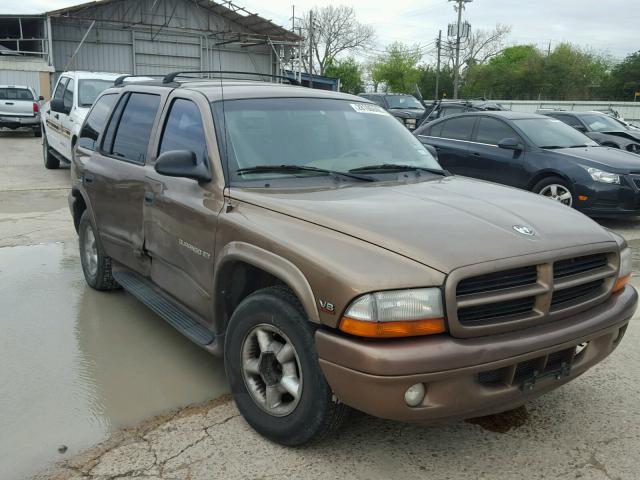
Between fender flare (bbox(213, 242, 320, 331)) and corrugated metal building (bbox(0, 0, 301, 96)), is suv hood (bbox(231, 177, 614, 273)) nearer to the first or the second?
fender flare (bbox(213, 242, 320, 331))

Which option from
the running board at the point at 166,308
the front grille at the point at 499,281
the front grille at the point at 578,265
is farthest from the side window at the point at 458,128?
the front grille at the point at 499,281

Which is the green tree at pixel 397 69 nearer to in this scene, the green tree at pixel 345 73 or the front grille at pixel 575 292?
the green tree at pixel 345 73

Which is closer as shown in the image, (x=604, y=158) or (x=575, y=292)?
(x=575, y=292)

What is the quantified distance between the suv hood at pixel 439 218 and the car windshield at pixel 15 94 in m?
22.0

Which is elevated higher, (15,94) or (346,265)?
(15,94)

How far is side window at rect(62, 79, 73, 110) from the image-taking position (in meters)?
11.5

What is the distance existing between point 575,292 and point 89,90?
10617mm

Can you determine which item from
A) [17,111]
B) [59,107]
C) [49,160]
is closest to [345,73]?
[17,111]

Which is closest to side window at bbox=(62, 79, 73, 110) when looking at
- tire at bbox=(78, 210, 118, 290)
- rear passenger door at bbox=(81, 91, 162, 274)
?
tire at bbox=(78, 210, 118, 290)

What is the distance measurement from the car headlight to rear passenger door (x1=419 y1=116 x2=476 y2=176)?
768 centimetres

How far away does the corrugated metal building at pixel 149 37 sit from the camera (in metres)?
30.3

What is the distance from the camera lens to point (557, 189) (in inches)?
341

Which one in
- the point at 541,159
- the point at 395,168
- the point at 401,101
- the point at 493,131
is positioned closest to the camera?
the point at 395,168

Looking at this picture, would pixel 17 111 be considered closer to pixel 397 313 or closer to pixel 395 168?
pixel 395 168
